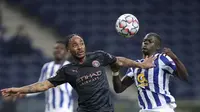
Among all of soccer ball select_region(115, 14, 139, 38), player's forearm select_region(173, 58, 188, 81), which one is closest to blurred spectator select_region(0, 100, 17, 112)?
soccer ball select_region(115, 14, 139, 38)

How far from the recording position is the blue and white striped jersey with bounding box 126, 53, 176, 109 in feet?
21.6

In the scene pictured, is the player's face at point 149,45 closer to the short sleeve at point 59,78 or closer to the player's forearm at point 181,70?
the player's forearm at point 181,70

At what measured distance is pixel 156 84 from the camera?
259 inches

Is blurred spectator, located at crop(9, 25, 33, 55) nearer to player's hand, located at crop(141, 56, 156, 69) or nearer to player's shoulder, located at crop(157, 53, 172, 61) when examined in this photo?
player's shoulder, located at crop(157, 53, 172, 61)

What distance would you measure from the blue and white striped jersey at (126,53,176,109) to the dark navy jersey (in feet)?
2.10

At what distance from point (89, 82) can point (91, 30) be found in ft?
24.5

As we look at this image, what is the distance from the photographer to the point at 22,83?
41.0ft

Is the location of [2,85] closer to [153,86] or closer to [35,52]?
[35,52]

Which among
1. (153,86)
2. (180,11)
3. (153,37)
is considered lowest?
(153,86)

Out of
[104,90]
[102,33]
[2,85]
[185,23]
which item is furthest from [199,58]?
[104,90]

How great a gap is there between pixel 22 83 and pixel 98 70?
21.6 feet

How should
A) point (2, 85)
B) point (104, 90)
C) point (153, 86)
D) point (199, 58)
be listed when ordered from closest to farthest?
point (104, 90) < point (153, 86) < point (2, 85) < point (199, 58)

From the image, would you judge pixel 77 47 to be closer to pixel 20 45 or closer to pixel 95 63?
pixel 95 63

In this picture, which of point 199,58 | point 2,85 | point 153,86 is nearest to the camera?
point 153,86
